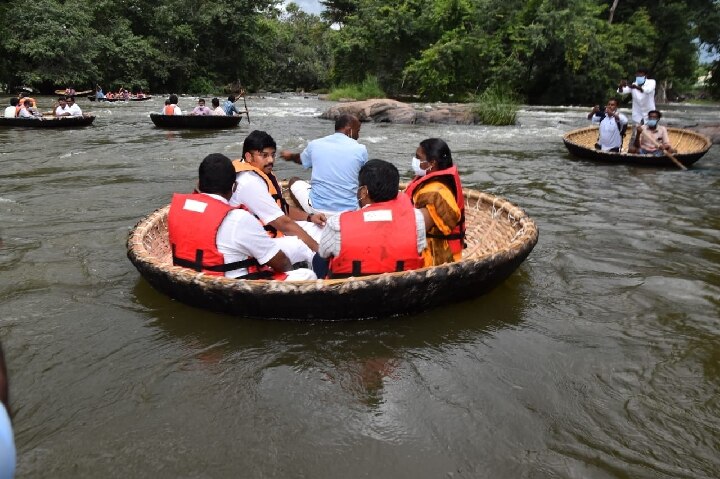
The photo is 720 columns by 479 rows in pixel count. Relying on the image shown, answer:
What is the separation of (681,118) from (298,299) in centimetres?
2131

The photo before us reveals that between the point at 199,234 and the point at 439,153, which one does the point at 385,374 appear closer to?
the point at 199,234

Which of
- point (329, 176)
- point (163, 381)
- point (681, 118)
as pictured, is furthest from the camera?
point (681, 118)

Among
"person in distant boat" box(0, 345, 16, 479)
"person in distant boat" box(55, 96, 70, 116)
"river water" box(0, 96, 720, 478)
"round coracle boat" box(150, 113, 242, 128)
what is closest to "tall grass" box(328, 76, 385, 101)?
"round coracle boat" box(150, 113, 242, 128)

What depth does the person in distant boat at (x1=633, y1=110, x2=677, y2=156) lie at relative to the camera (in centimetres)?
Result: 934

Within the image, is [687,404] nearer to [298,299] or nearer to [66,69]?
[298,299]

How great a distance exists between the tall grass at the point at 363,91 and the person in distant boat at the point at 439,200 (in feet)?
88.4

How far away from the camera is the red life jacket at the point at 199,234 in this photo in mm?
3355

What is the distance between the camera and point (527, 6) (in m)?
25.5

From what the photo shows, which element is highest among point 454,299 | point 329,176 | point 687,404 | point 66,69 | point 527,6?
point 527,6

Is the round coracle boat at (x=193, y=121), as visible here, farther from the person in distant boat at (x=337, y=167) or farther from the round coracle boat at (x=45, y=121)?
the person in distant boat at (x=337, y=167)

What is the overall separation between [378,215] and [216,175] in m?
0.99

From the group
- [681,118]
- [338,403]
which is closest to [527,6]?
[681,118]

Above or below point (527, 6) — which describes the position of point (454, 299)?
below

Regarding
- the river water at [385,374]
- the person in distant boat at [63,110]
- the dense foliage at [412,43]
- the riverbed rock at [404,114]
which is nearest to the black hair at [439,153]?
the river water at [385,374]
